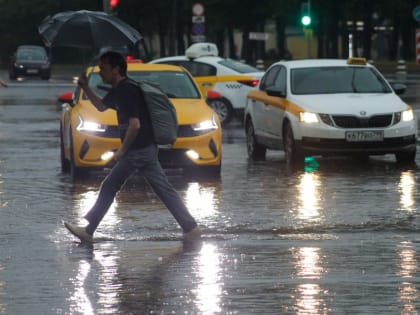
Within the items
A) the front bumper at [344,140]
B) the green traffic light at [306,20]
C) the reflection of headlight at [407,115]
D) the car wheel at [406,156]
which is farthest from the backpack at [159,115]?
the green traffic light at [306,20]

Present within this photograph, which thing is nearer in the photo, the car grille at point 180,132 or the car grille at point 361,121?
the car grille at point 180,132

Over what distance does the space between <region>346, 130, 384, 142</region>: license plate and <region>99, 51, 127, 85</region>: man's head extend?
8035 millimetres

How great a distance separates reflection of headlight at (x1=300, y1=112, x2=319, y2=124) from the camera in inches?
789

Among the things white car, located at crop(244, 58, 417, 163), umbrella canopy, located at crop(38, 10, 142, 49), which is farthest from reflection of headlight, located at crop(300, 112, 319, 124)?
umbrella canopy, located at crop(38, 10, 142, 49)

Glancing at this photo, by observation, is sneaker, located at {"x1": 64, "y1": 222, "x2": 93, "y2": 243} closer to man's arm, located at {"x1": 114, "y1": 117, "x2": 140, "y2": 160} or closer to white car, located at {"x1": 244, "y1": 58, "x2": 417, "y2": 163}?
man's arm, located at {"x1": 114, "y1": 117, "x2": 140, "y2": 160}

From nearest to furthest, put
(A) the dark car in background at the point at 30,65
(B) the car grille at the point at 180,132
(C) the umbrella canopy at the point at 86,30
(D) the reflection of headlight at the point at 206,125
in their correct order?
1. (B) the car grille at the point at 180,132
2. (D) the reflection of headlight at the point at 206,125
3. (C) the umbrella canopy at the point at 86,30
4. (A) the dark car in background at the point at 30,65

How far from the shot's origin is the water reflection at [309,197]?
14062 millimetres

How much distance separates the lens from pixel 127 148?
39.7ft

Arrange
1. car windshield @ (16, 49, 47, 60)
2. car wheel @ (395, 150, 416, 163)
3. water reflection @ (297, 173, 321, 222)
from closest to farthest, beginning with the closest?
water reflection @ (297, 173, 321, 222), car wheel @ (395, 150, 416, 163), car windshield @ (16, 49, 47, 60)

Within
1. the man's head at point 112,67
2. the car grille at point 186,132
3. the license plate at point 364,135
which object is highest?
the man's head at point 112,67

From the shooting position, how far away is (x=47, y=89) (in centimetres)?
5528

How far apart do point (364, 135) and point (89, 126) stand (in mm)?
3873

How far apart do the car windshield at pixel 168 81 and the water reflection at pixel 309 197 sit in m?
1.86

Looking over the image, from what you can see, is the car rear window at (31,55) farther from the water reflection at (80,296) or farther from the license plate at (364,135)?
the water reflection at (80,296)
